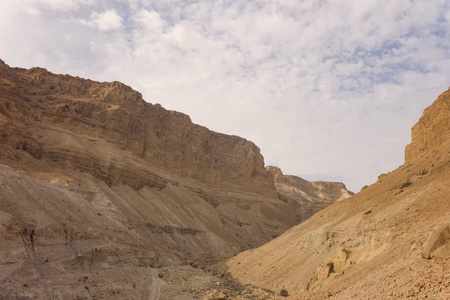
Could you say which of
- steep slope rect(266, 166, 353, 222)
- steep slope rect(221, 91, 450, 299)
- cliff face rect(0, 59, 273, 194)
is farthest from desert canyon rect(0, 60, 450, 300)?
steep slope rect(266, 166, 353, 222)

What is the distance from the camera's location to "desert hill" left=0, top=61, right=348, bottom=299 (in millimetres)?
19734

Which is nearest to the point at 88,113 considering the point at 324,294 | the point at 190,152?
the point at 190,152

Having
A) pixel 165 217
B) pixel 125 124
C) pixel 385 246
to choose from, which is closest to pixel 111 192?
pixel 165 217

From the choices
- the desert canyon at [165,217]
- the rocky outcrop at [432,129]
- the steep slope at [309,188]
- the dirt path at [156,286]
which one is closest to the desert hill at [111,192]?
the desert canyon at [165,217]

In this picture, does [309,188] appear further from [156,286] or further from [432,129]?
[156,286]

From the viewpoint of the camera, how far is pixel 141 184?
47656mm

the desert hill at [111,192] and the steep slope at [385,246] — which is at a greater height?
the desert hill at [111,192]

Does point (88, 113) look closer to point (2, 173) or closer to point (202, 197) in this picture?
point (202, 197)

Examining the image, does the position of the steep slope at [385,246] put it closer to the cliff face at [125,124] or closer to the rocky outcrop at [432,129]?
the rocky outcrop at [432,129]

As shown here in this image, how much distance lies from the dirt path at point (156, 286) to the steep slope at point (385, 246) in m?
6.47

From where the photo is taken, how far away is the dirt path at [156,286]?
20.4 meters

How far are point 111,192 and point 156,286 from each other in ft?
62.9

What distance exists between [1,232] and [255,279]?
1647cm

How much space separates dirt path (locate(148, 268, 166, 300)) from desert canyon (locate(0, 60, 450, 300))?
0.14 meters
